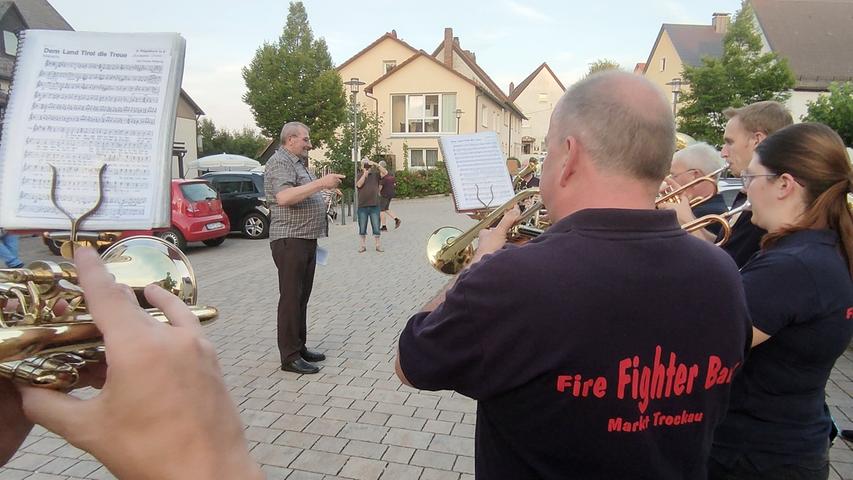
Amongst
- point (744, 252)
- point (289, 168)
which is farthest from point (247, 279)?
point (744, 252)

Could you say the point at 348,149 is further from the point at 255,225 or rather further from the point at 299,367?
the point at 299,367

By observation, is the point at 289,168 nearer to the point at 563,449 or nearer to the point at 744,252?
the point at 744,252

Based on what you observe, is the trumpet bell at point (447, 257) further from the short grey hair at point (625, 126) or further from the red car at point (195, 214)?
the red car at point (195, 214)

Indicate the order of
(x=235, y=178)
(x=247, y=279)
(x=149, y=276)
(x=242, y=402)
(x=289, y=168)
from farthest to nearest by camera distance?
(x=235, y=178) < (x=247, y=279) < (x=289, y=168) < (x=242, y=402) < (x=149, y=276)

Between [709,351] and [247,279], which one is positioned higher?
[709,351]

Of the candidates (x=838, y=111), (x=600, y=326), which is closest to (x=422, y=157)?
(x=838, y=111)

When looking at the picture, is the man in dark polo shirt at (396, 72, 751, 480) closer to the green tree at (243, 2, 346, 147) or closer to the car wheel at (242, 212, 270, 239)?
the car wheel at (242, 212, 270, 239)

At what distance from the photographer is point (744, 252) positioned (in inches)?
101

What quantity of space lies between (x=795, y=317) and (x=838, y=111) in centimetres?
1851

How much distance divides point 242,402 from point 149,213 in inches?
130

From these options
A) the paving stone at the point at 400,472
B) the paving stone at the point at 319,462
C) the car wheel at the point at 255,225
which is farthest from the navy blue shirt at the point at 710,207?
the car wheel at the point at 255,225

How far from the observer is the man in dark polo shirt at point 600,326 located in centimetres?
125

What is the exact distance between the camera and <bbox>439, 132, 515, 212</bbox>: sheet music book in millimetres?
4215

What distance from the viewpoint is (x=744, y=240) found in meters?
2.59
